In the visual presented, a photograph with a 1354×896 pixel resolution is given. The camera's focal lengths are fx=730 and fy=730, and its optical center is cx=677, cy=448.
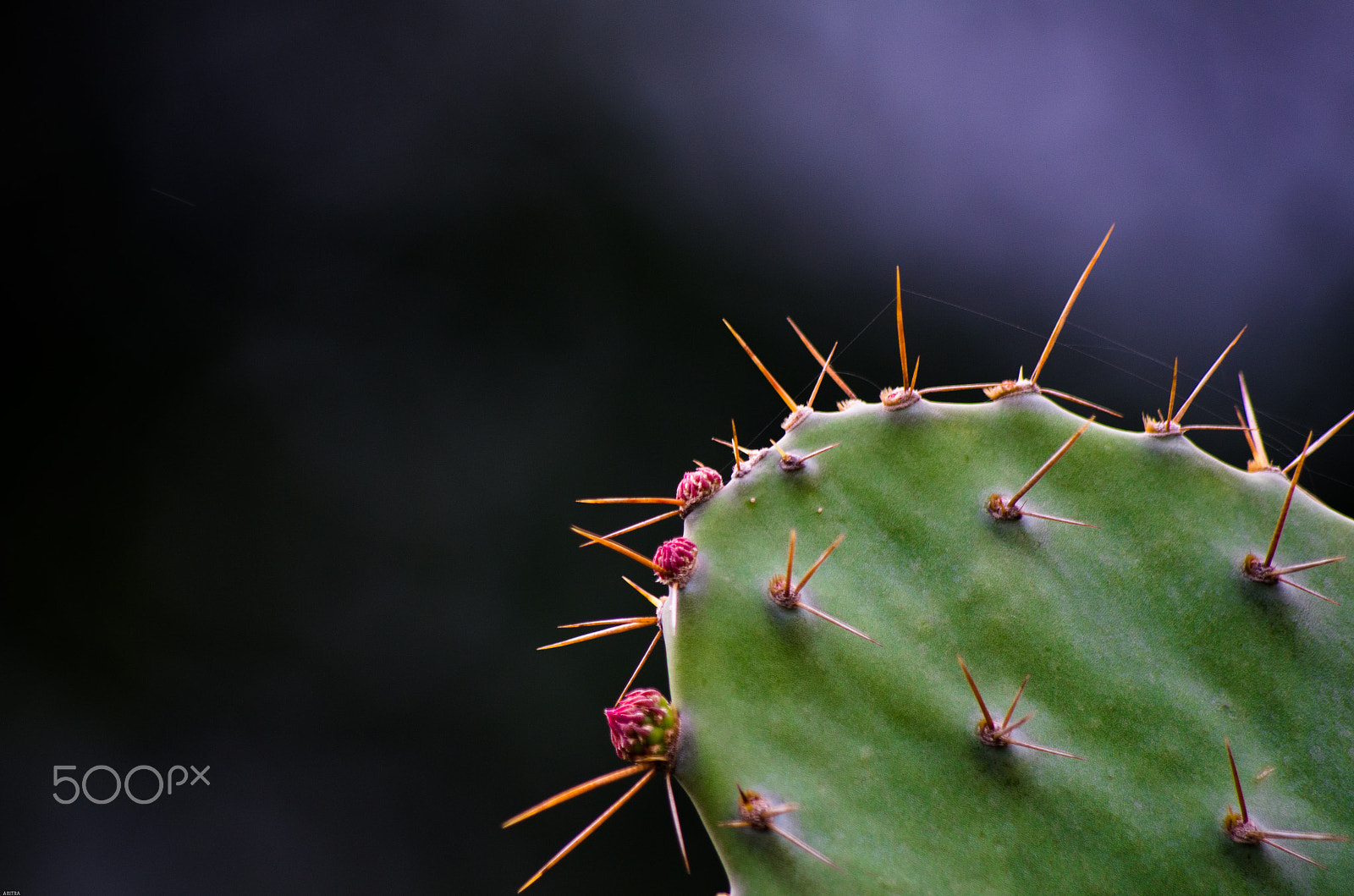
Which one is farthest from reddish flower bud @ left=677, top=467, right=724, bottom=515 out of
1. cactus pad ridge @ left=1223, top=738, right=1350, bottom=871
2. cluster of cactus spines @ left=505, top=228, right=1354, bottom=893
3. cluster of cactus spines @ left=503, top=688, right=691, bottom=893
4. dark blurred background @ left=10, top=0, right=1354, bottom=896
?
dark blurred background @ left=10, top=0, right=1354, bottom=896

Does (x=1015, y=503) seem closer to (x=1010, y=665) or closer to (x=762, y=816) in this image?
(x=1010, y=665)

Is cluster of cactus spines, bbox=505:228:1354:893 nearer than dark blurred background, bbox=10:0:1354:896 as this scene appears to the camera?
Yes

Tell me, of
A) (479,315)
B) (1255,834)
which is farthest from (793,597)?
(479,315)

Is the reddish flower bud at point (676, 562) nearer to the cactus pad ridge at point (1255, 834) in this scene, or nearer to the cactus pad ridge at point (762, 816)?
the cactus pad ridge at point (762, 816)

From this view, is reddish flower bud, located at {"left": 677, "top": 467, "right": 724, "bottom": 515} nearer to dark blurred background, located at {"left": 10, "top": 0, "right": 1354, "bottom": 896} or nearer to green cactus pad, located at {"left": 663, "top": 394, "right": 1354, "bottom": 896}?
green cactus pad, located at {"left": 663, "top": 394, "right": 1354, "bottom": 896}

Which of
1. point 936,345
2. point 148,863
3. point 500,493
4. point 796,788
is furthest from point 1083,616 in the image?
point 148,863

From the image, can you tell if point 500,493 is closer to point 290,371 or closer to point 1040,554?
point 290,371

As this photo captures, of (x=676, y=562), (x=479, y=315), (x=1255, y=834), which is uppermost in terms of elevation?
(x=676, y=562)
